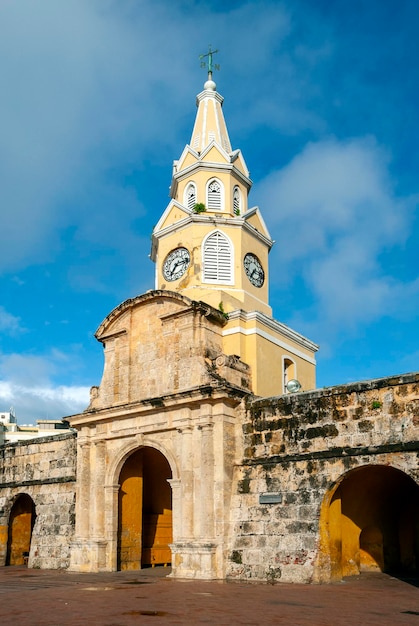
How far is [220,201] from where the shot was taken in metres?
24.1

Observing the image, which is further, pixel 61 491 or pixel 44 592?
pixel 61 491

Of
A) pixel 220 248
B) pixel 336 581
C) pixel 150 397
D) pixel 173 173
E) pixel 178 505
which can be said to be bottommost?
pixel 336 581

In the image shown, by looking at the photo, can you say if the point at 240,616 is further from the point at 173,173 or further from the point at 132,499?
the point at 173,173

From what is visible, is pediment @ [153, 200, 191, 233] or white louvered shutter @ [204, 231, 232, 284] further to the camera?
pediment @ [153, 200, 191, 233]

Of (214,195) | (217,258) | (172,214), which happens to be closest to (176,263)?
(217,258)

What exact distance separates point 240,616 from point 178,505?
785 centimetres

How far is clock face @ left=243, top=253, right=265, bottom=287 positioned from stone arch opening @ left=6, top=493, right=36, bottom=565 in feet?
38.9

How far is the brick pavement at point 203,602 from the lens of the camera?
1007 cm

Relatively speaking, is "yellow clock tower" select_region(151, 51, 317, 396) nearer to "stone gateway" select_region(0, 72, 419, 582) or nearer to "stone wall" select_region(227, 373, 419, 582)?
"stone gateway" select_region(0, 72, 419, 582)

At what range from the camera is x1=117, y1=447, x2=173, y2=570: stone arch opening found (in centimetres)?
2064

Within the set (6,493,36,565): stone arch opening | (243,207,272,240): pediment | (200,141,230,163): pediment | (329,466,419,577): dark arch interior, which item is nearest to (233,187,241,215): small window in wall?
(243,207,272,240): pediment

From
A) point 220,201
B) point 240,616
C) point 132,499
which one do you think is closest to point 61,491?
point 132,499

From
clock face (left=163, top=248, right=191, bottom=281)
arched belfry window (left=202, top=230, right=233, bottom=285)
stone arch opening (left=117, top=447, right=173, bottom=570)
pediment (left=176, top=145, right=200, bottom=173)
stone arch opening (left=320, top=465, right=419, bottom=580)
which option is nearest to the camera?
stone arch opening (left=320, top=465, right=419, bottom=580)

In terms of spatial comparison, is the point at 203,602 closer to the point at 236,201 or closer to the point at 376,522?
the point at 376,522
